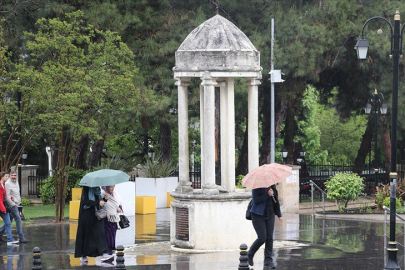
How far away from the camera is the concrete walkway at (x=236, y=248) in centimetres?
1705

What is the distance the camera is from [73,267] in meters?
17.0

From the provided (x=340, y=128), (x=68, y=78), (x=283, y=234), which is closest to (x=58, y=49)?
(x=68, y=78)

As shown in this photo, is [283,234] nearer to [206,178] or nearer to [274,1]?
[206,178]

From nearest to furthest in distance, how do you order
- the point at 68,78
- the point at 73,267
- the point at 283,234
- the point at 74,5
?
1. the point at 73,267
2. the point at 283,234
3. the point at 68,78
4. the point at 74,5

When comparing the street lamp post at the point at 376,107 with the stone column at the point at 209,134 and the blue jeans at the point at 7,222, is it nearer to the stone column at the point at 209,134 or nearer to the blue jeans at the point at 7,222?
the stone column at the point at 209,134

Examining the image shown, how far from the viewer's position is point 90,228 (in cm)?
1694

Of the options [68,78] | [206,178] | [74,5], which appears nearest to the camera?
[206,178]

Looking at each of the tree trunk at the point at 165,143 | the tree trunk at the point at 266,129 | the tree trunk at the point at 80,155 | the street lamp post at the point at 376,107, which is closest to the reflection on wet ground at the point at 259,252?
the tree trunk at the point at 165,143

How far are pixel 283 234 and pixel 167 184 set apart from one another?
10246 mm

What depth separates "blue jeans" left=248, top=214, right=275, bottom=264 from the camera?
52.2 ft

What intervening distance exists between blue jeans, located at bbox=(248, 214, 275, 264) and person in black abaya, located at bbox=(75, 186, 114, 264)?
2.98 meters

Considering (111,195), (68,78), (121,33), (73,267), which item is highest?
(121,33)

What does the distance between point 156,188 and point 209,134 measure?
13.8 meters

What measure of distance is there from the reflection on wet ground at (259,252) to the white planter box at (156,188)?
5.01 meters
